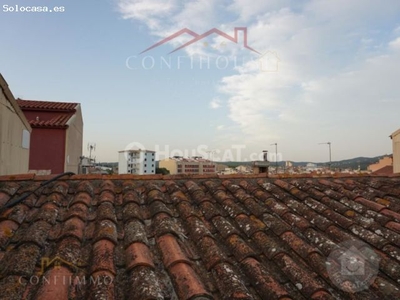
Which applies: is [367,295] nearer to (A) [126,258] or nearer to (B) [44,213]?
(A) [126,258]

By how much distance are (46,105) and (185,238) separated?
58.2ft

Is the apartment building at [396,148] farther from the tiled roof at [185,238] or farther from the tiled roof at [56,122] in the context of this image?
the tiled roof at [56,122]

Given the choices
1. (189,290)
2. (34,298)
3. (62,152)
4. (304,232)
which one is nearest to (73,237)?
(34,298)

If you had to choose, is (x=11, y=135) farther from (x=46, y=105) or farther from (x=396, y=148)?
(x=396, y=148)

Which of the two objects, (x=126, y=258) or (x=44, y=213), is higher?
(x=44, y=213)

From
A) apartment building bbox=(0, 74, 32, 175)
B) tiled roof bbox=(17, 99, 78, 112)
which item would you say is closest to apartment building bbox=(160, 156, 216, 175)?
tiled roof bbox=(17, 99, 78, 112)

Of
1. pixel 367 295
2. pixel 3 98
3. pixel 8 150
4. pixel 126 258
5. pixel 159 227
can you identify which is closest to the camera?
pixel 367 295

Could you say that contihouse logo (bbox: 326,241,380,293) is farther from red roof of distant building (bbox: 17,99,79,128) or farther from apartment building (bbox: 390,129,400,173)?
red roof of distant building (bbox: 17,99,79,128)

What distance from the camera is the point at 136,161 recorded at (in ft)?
245

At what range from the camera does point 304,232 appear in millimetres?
2934

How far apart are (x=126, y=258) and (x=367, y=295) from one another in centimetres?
184

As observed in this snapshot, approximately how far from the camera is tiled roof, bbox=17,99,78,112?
16.4 m

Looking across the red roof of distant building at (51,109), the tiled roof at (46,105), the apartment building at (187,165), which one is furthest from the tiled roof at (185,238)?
the apartment building at (187,165)

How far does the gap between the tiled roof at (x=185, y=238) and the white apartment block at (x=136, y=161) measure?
211 ft
